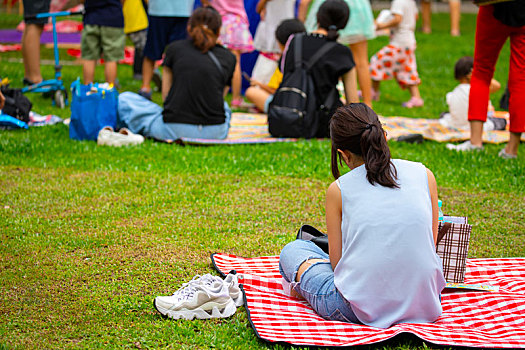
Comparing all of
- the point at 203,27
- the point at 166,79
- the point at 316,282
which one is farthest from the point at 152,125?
the point at 316,282

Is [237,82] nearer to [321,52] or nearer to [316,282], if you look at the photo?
[321,52]

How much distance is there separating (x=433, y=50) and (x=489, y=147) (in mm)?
8310

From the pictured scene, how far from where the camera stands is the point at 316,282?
3.14 metres

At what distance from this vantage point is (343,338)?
284 cm

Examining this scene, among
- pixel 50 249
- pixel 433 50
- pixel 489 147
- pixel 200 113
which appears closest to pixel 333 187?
pixel 50 249

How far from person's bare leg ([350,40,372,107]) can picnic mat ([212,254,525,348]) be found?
4.84 metres

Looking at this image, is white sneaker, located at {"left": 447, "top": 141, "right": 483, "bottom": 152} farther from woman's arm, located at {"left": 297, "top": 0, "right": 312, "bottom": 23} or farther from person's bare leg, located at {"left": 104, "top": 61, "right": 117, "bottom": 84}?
person's bare leg, located at {"left": 104, "top": 61, "right": 117, "bottom": 84}

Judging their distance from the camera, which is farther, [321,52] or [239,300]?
[321,52]

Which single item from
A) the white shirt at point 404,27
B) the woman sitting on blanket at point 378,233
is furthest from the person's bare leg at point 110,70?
the woman sitting on blanket at point 378,233

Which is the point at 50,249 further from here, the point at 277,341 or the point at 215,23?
the point at 215,23

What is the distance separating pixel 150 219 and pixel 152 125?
2.57m

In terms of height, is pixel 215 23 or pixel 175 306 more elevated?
pixel 215 23

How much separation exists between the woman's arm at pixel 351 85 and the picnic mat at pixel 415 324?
3.49 m

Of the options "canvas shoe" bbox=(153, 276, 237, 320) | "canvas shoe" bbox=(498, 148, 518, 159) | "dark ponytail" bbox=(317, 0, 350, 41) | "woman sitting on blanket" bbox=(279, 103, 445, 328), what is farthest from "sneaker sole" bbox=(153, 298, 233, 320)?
"dark ponytail" bbox=(317, 0, 350, 41)
